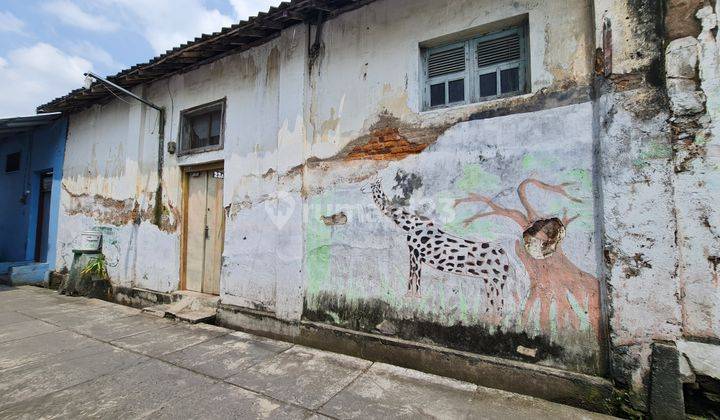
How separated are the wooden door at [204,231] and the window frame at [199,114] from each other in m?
0.38

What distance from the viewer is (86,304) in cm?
610

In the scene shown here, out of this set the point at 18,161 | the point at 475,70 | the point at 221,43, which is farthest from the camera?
the point at 18,161

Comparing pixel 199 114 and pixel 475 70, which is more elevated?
pixel 199 114

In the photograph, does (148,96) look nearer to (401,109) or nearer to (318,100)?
(318,100)

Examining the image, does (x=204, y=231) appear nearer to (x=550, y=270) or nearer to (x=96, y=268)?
(x=96, y=268)

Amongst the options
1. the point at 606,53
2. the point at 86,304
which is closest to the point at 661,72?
the point at 606,53

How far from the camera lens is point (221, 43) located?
4.99m

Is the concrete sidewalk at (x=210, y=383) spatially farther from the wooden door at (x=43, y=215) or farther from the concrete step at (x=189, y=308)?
the wooden door at (x=43, y=215)

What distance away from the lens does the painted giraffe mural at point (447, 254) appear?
320 cm

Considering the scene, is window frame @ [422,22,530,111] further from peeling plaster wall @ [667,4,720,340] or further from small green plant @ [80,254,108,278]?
small green plant @ [80,254,108,278]

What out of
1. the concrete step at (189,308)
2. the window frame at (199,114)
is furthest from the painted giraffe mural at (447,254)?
the concrete step at (189,308)

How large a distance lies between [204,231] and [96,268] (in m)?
2.84

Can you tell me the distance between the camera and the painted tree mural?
2.86 meters

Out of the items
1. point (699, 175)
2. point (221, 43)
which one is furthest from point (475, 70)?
point (221, 43)
